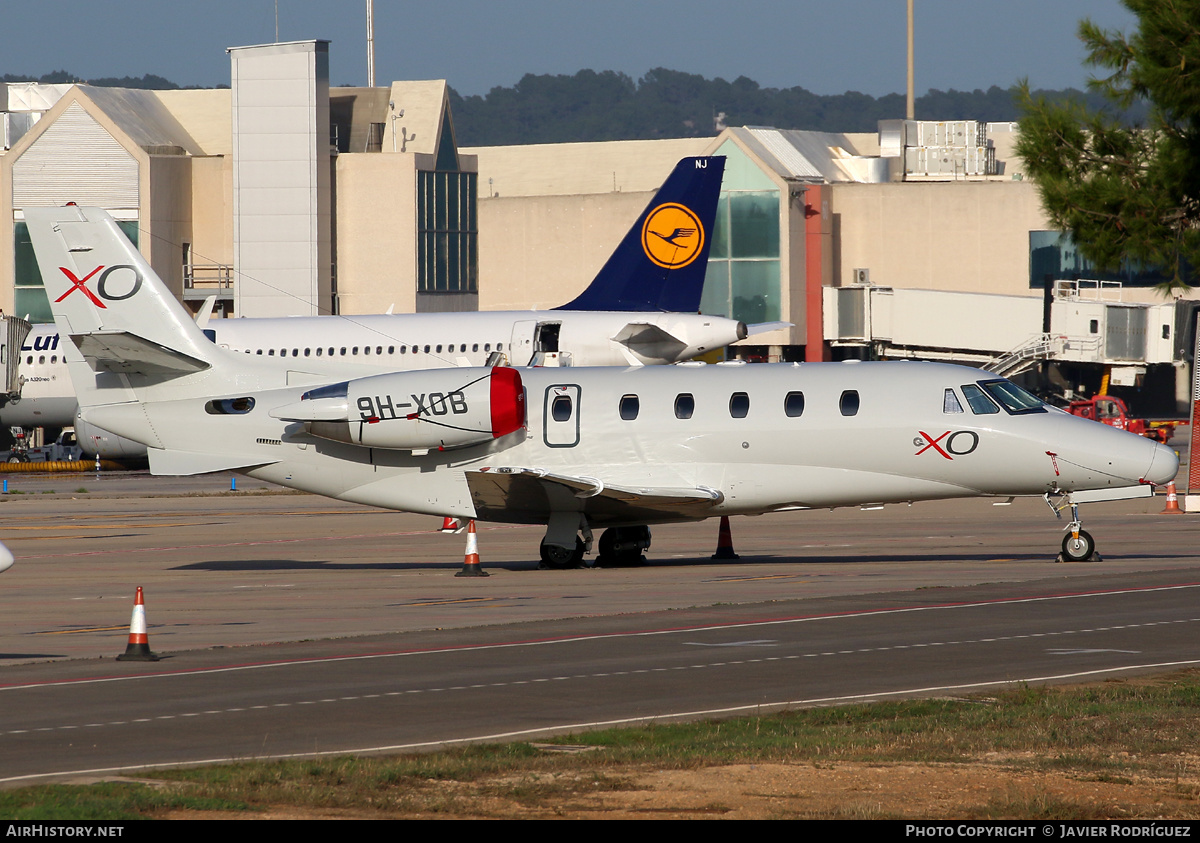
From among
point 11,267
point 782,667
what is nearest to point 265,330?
point 782,667

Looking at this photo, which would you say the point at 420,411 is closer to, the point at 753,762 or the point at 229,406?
the point at 229,406

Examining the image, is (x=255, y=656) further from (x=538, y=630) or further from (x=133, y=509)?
(x=133, y=509)

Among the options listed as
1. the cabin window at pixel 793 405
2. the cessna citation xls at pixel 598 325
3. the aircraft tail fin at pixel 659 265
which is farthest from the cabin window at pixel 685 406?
the aircraft tail fin at pixel 659 265

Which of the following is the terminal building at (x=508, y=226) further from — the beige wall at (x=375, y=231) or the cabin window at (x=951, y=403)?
the cabin window at (x=951, y=403)

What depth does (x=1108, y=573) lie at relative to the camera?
24.5m

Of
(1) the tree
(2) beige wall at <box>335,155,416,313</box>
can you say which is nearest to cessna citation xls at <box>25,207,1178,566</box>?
(1) the tree

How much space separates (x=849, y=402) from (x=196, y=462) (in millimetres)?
11454

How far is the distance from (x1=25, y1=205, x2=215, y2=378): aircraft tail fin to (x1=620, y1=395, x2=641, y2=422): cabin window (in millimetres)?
7503

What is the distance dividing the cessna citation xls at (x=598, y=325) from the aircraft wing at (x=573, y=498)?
49.2ft

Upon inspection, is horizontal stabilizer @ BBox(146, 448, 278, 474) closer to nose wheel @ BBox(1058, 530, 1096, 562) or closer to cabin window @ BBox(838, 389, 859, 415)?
cabin window @ BBox(838, 389, 859, 415)

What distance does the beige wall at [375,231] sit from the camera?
7688cm

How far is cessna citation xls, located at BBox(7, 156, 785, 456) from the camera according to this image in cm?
4294

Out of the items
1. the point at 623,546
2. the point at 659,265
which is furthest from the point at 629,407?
the point at 659,265

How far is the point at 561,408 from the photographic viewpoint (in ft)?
90.3
